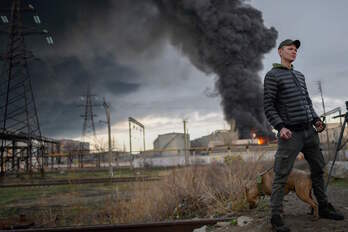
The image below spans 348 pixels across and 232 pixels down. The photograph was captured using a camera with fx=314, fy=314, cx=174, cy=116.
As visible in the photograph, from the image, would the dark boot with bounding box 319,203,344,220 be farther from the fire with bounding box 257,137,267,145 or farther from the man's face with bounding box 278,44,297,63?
the fire with bounding box 257,137,267,145

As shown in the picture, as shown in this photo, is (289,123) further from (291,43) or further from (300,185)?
(291,43)

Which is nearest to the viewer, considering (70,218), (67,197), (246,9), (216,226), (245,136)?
(216,226)

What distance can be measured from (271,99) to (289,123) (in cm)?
29

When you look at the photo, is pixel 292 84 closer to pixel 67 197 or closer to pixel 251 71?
pixel 67 197

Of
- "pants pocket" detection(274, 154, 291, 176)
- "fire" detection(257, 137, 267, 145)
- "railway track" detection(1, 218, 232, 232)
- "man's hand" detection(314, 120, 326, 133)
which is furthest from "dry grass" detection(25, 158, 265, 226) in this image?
"fire" detection(257, 137, 267, 145)

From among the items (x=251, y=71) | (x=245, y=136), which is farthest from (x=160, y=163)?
(x=251, y=71)

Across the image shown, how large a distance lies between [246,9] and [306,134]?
49396 mm

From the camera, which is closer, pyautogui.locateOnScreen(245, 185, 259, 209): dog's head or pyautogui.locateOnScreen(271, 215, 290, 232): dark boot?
pyautogui.locateOnScreen(271, 215, 290, 232): dark boot

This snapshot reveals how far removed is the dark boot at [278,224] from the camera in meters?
3.01

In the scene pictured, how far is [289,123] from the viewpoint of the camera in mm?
3098

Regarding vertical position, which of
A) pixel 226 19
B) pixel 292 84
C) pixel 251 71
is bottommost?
pixel 292 84

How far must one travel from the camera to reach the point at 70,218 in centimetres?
712

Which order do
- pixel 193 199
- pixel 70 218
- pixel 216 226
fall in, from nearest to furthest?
pixel 216 226
pixel 193 199
pixel 70 218

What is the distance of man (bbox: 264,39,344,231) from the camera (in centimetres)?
307
